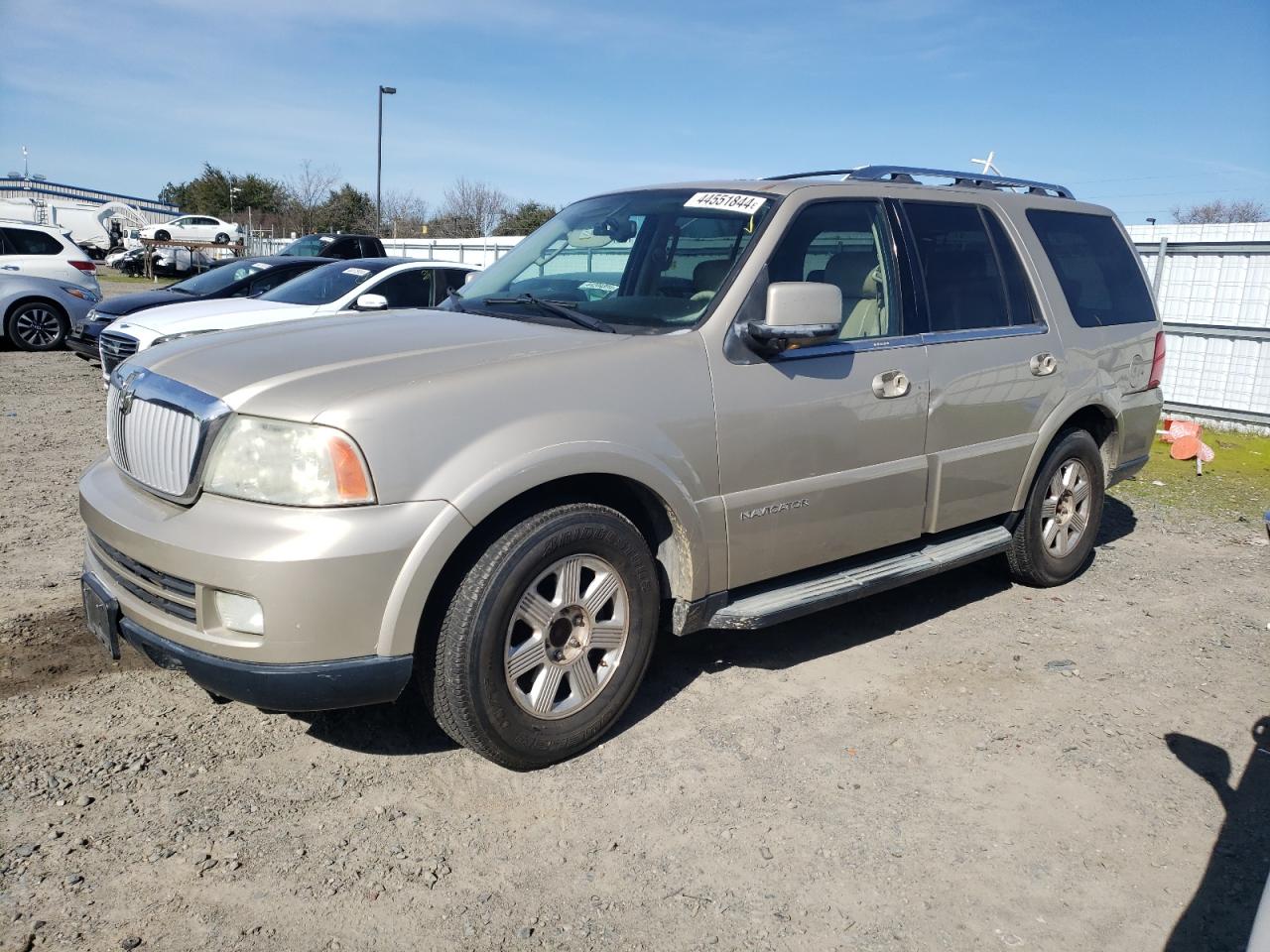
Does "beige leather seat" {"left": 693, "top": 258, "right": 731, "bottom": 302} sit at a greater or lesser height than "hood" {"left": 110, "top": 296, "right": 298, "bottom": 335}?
greater

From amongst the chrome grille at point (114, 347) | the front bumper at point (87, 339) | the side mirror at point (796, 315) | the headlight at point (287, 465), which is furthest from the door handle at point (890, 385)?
the front bumper at point (87, 339)

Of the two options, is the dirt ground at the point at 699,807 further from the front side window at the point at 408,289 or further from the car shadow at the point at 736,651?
the front side window at the point at 408,289

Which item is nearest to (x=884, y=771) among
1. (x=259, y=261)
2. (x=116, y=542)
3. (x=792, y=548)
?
(x=792, y=548)

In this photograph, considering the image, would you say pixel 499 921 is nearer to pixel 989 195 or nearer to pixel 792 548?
pixel 792 548

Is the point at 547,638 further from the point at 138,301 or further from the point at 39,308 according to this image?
the point at 39,308

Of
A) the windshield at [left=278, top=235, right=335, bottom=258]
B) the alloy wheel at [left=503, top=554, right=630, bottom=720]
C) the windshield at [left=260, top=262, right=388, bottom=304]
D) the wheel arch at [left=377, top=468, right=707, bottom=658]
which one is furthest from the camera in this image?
the windshield at [left=278, top=235, right=335, bottom=258]

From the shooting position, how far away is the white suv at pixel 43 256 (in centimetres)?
1460

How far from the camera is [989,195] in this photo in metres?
5.12

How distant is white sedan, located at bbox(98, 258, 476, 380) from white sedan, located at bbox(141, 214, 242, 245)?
32.9m

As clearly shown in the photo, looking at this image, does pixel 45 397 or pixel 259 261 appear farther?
pixel 259 261

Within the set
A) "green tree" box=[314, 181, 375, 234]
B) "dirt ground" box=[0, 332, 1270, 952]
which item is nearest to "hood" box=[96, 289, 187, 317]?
"dirt ground" box=[0, 332, 1270, 952]

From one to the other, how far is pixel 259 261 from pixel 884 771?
38.3 feet

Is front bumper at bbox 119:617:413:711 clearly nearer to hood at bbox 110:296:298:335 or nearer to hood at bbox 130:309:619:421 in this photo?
hood at bbox 130:309:619:421

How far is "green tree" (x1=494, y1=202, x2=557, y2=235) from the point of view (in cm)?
4153
